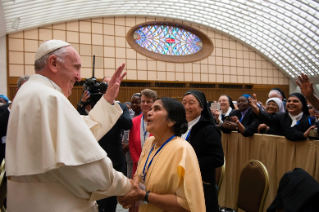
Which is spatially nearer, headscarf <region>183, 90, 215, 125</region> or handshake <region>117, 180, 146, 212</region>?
handshake <region>117, 180, 146, 212</region>

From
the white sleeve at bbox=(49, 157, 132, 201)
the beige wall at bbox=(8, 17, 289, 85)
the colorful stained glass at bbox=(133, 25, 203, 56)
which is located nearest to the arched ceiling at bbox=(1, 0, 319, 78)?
the beige wall at bbox=(8, 17, 289, 85)

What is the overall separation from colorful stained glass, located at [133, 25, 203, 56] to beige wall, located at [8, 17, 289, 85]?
31.5 inches

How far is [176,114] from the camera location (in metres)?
2.06

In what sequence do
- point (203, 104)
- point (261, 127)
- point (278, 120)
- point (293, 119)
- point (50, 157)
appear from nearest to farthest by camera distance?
point (50, 157)
point (203, 104)
point (293, 119)
point (278, 120)
point (261, 127)

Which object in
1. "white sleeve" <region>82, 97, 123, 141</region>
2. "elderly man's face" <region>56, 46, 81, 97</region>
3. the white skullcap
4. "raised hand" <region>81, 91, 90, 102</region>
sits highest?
the white skullcap

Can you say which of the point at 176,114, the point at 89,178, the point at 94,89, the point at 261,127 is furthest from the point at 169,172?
the point at 261,127

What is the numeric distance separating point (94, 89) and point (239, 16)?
18433mm

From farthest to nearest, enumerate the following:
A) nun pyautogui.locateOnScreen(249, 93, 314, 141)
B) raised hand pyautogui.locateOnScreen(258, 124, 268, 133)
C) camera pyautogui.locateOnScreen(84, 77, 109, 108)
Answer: raised hand pyautogui.locateOnScreen(258, 124, 268, 133)
nun pyautogui.locateOnScreen(249, 93, 314, 141)
camera pyautogui.locateOnScreen(84, 77, 109, 108)

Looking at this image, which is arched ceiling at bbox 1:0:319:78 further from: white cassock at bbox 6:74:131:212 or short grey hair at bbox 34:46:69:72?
white cassock at bbox 6:74:131:212

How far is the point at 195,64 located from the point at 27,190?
19.6 metres

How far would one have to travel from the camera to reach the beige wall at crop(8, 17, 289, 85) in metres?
15.0

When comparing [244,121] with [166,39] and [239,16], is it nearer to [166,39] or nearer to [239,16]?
[166,39]

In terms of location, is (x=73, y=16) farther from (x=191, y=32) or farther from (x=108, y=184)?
(x=108, y=184)

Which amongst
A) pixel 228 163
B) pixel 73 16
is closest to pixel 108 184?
pixel 228 163
